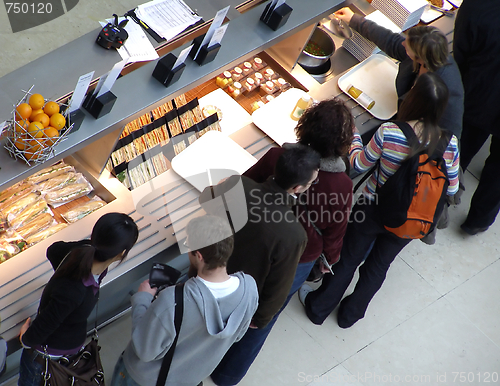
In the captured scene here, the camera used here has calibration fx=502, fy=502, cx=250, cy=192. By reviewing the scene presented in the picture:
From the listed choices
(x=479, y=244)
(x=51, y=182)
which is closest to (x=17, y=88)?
(x=51, y=182)

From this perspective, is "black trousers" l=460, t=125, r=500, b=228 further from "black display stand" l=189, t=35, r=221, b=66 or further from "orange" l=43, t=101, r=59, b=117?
"orange" l=43, t=101, r=59, b=117

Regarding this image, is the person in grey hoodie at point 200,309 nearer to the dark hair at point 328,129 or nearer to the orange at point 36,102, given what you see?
the dark hair at point 328,129

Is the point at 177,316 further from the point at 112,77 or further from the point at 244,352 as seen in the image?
the point at 244,352

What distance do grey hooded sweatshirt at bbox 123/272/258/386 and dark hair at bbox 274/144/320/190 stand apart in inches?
19.0

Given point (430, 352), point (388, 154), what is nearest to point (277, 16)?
point (388, 154)

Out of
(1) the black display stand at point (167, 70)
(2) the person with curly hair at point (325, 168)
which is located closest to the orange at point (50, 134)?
(1) the black display stand at point (167, 70)

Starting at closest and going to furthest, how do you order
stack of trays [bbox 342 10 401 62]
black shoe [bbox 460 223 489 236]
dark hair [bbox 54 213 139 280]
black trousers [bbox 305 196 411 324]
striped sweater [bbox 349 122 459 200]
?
dark hair [bbox 54 213 139 280] → striped sweater [bbox 349 122 459 200] → black trousers [bbox 305 196 411 324] → stack of trays [bbox 342 10 401 62] → black shoe [bbox 460 223 489 236]

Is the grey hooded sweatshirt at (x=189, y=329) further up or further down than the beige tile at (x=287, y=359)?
further up

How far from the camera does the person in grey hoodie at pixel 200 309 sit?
Answer: 1968 mm

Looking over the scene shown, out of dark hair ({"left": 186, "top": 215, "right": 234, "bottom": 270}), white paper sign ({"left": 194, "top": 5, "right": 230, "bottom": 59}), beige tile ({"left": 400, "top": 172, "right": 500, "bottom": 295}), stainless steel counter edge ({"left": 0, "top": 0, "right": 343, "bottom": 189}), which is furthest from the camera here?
beige tile ({"left": 400, "top": 172, "right": 500, "bottom": 295})

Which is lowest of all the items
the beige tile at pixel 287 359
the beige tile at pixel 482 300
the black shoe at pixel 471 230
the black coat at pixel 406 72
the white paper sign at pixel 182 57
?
the beige tile at pixel 287 359

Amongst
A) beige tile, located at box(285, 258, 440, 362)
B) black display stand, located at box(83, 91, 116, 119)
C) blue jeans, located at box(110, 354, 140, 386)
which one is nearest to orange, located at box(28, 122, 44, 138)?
black display stand, located at box(83, 91, 116, 119)

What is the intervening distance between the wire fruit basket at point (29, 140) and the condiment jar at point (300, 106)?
5.35ft

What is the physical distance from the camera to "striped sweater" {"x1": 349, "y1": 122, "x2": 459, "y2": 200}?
2.79 m
